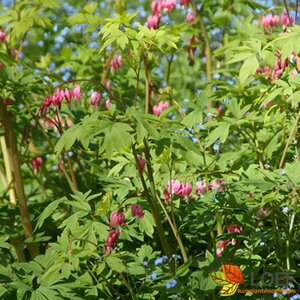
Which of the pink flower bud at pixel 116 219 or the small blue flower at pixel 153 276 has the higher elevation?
the pink flower bud at pixel 116 219

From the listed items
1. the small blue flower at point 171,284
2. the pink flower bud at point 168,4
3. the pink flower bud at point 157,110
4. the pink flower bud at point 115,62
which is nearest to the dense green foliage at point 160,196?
A: the small blue flower at point 171,284

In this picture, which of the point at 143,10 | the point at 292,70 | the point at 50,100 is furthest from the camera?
the point at 143,10


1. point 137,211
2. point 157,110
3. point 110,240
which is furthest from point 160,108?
point 110,240

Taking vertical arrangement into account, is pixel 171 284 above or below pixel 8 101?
below

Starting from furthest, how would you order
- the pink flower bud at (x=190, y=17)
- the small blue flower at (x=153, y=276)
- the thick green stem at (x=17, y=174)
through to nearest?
the pink flower bud at (x=190, y=17) → the thick green stem at (x=17, y=174) → the small blue flower at (x=153, y=276)

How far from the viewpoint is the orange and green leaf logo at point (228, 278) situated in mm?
2876

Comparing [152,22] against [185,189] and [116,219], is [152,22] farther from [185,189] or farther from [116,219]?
[116,219]

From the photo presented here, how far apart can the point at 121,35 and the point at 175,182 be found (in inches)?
28.3

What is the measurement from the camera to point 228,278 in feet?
9.54

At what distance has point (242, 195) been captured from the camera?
3.13 m

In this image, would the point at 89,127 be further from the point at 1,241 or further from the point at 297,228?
the point at 297,228

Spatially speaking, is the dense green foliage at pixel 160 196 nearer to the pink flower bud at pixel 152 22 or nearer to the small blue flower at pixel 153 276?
the small blue flower at pixel 153 276

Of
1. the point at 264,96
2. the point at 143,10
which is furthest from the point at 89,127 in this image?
the point at 143,10

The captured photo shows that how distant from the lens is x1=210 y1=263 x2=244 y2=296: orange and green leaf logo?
288cm
